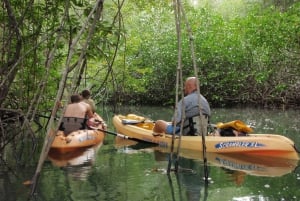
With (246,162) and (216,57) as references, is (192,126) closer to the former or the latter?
(246,162)

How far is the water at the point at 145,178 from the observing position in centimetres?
528

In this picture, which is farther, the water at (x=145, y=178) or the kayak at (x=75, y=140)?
the kayak at (x=75, y=140)

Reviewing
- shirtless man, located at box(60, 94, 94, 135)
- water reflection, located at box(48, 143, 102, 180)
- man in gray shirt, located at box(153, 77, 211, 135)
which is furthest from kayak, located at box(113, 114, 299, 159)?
shirtless man, located at box(60, 94, 94, 135)

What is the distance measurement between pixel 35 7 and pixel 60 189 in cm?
216

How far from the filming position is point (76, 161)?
7504 mm

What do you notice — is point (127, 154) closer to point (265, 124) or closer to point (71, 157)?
point (71, 157)

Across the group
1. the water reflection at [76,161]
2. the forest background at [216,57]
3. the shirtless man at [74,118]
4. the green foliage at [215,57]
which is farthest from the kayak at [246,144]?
the green foliage at [215,57]

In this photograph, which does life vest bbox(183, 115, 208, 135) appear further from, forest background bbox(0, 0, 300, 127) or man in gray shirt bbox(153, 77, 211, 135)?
forest background bbox(0, 0, 300, 127)

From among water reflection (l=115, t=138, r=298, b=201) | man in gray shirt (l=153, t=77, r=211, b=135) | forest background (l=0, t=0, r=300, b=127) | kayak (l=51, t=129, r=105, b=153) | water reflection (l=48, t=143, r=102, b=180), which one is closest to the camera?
water reflection (l=115, t=138, r=298, b=201)

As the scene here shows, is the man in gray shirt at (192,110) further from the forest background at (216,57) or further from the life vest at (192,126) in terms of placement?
the forest background at (216,57)

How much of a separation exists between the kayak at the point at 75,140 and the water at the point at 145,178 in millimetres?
224

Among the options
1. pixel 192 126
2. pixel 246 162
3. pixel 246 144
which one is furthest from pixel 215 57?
pixel 246 162

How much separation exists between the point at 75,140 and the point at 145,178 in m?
2.69

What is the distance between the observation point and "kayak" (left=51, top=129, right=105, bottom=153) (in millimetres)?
8203
